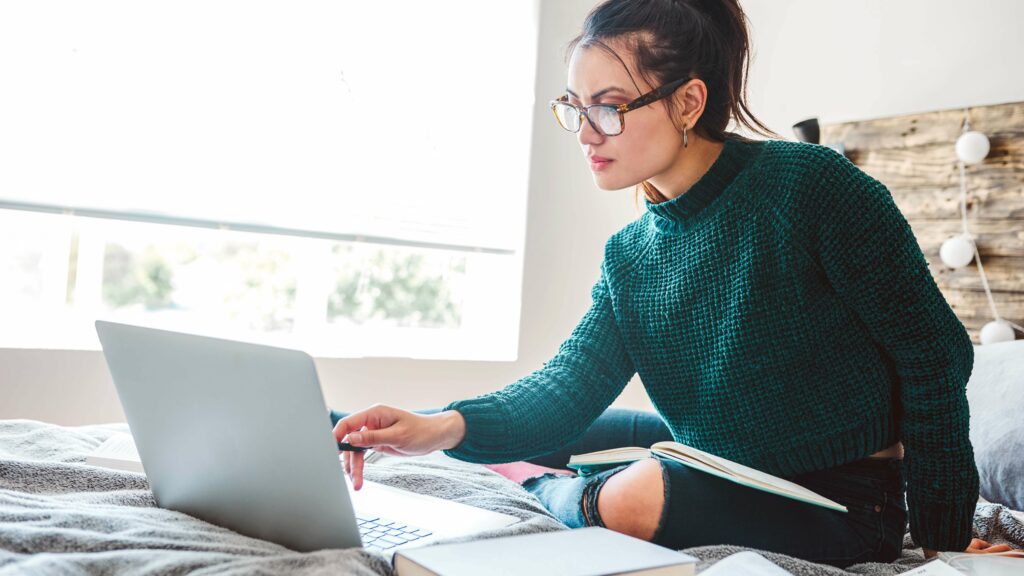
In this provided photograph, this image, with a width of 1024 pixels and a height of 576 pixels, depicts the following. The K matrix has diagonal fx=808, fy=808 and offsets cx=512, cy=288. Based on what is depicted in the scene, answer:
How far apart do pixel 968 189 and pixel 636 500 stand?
1.59 meters

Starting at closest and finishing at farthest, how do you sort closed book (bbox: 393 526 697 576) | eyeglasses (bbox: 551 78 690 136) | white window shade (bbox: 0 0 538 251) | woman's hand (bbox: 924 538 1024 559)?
1. closed book (bbox: 393 526 697 576)
2. woman's hand (bbox: 924 538 1024 559)
3. eyeglasses (bbox: 551 78 690 136)
4. white window shade (bbox: 0 0 538 251)

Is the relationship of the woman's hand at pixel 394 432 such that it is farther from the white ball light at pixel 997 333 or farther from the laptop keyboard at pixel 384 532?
the white ball light at pixel 997 333

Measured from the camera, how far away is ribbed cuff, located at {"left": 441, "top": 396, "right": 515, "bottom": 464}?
110cm

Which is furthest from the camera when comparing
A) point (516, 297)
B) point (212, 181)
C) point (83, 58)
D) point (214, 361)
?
point (516, 297)

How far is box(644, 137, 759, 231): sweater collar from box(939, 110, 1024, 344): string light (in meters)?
1.15

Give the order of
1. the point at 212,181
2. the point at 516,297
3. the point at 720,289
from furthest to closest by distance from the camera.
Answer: the point at 516,297 < the point at 212,181 < the point at 720,289

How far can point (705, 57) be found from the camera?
121 cm

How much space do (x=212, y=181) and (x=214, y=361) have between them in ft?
5.62

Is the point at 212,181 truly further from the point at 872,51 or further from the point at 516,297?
the point at 872,51

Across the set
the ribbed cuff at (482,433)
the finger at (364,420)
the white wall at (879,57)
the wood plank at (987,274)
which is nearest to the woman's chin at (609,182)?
the ribbed cuff at (482,433)

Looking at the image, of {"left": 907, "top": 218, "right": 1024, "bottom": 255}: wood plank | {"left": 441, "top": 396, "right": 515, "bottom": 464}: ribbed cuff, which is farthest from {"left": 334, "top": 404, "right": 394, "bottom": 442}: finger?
{"left": 907, "top": 218, "right": 1024, "bottom": 255}: wood plank

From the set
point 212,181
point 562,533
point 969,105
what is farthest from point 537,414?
point 969,105

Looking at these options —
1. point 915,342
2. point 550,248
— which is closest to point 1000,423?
point 915,342

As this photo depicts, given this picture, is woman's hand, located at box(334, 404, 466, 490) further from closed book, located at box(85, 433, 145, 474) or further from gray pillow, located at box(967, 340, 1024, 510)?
gray pillow, located at box(967, 340, 1024, 510)
